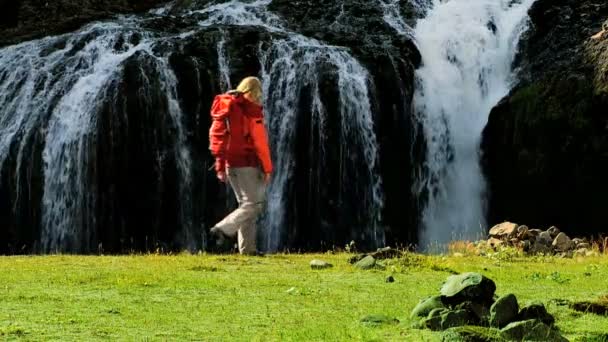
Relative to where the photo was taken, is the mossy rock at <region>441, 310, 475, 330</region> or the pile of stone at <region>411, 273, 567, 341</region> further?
the mossy rock at <region>441, 310, 475, 330</region>

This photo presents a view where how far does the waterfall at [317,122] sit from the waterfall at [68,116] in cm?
266

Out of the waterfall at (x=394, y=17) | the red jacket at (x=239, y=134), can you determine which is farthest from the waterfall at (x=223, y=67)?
the red jacket at (x=239, y=134)

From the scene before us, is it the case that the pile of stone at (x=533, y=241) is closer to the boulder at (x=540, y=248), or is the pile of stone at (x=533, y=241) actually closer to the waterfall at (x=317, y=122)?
the boulder at (x=540, y=248)

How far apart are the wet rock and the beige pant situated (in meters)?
7.69

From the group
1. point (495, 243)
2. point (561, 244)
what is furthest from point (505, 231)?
point (561, 244)

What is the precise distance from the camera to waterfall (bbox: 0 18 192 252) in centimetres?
2639

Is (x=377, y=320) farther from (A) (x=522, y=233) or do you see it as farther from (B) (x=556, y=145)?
(B) (x=556, y=145)

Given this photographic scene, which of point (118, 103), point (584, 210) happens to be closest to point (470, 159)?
point (584, 210)

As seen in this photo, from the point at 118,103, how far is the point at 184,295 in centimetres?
1848

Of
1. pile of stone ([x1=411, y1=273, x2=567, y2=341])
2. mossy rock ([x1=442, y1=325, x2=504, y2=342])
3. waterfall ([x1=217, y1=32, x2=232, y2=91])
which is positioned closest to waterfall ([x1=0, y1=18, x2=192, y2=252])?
waterfall ([x1=217, y1=32, x2=232, y2=91])

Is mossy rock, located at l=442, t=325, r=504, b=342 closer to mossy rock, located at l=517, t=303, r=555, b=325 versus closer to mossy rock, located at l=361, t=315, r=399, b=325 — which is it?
mossy rock, located at l=517, t=303, r=555, b=325

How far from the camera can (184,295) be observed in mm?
9969

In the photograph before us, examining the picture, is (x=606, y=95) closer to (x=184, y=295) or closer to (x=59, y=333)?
(x=184, y=295)

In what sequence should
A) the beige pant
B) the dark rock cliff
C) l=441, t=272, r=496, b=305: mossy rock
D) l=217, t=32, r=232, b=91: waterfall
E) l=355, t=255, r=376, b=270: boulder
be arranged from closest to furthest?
l=441, t=272, r=496, b=305: mossy rock, l=355, t=255, r=376, b=270: boulder, the beige pant, the dark rock cliff, l=217, t=32, r=232, b=91: waterfall
